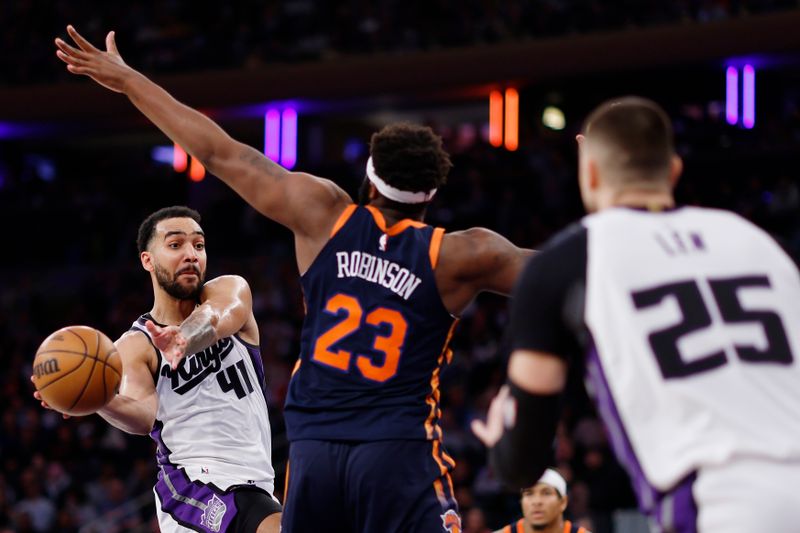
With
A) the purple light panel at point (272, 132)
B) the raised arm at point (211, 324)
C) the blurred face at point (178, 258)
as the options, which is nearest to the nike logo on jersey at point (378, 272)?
the raised arm at point (211, 324)

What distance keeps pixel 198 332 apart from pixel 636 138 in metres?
3.25

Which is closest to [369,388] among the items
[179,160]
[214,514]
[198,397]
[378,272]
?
[378,272]

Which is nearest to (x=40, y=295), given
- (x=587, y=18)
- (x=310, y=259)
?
(x=587, y=18)

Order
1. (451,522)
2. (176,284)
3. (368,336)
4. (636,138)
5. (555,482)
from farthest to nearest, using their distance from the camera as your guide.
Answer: (555,482), (176,284), (451,522), (368,336), (636,138)

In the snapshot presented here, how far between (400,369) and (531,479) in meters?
1.26

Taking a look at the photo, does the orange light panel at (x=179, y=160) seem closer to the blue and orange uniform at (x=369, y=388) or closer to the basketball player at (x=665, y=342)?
the blue and orange uniform at (x=369, y=388)

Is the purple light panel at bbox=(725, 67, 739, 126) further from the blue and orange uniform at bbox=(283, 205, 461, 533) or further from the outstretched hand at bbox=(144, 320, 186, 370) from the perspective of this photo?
the blue and orange uniform at bbox=(283, 205, 461, 533)

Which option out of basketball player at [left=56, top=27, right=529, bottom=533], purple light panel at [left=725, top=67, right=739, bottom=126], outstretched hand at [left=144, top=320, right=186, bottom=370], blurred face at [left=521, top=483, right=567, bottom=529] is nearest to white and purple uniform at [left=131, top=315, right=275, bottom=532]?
outstretched hand at [left=144, top=320, right=186, bottom=370]

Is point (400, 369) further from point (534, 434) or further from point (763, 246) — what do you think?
point (763, 246)

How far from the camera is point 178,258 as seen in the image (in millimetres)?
6602

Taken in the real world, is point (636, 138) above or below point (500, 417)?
above

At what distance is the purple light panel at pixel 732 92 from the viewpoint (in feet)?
67.4

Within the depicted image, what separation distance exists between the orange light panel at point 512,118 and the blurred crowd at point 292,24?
185 cm

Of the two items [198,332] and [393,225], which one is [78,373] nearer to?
[198,332]
